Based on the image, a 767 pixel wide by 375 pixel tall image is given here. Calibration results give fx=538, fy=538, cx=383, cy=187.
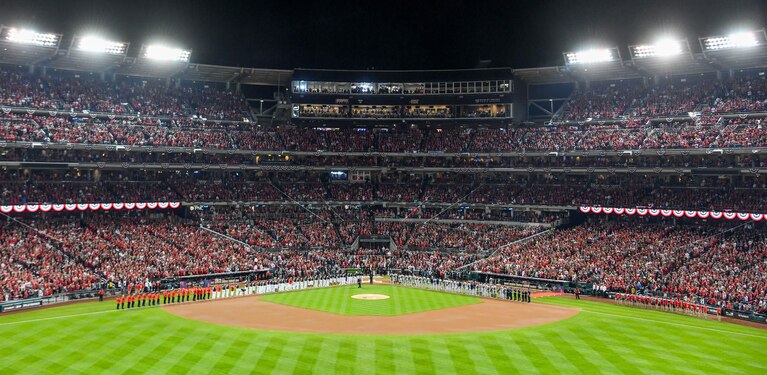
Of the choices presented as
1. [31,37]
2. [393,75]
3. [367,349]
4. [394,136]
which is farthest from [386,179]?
[367,349]

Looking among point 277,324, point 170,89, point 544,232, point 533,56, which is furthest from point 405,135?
point 277,324

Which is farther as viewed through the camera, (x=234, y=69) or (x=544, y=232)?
(x=234, y=69)

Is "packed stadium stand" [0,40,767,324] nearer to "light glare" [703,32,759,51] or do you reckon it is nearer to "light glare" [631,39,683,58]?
"light glare" [703,32,759,51]

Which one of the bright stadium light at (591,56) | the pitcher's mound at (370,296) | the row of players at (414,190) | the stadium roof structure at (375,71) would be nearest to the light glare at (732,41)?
the stadium roof structure at (375,71)

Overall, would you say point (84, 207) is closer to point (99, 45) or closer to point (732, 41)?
point (99, 45)

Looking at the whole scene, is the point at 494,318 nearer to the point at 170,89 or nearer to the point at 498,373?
the point at 498,373

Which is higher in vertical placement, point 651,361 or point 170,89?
point 170,89
